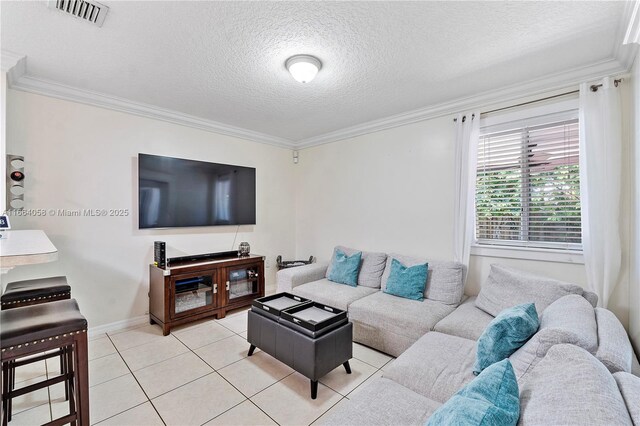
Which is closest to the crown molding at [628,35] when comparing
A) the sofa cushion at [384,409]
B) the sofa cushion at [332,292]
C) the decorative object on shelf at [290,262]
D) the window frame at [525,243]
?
the window frame at [525,243]

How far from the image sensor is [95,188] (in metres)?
3.04

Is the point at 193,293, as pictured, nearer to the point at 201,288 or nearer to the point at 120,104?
the point at 201,288

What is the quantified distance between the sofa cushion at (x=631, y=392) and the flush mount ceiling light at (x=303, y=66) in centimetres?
243

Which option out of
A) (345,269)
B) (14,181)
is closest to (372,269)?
(345,269)

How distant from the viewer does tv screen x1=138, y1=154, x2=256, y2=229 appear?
129 inches

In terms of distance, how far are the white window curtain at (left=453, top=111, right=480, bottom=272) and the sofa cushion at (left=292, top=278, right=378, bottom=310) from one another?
42.7 inches

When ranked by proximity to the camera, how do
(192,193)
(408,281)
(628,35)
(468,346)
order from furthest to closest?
(192,193), (408,281), (468,346), (628,35)

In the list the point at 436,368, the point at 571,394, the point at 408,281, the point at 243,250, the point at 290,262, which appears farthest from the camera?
the point at 290,262

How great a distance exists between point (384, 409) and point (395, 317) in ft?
4.22

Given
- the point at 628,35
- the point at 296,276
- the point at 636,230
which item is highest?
the point at 628,35

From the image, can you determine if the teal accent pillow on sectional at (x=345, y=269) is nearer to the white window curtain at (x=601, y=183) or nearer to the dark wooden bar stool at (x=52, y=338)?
the white window curtain at (x=601, y=183)

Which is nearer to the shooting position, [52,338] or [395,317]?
[52,338]

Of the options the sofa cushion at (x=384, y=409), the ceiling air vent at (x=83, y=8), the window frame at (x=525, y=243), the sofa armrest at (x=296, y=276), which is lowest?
the sofa cushion at (x=384, y=409)

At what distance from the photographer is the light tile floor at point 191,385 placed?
6.11ft
